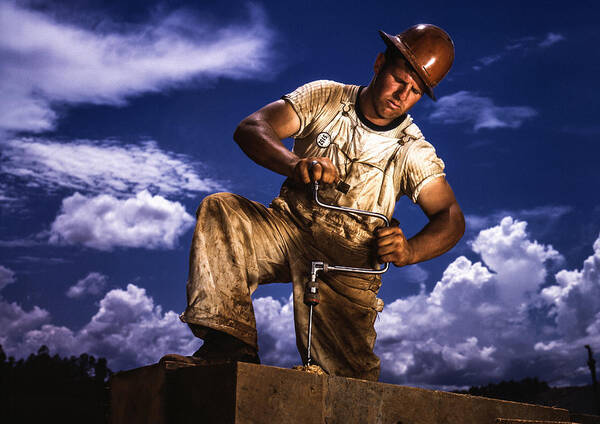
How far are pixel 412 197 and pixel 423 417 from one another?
1973 millimetres

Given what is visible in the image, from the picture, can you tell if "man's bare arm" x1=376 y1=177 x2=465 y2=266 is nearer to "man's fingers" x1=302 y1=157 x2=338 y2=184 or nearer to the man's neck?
the man's neck

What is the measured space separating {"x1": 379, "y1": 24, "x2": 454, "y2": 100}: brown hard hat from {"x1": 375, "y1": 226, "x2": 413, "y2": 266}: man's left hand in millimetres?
1232

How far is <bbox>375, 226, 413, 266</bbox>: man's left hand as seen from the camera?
457 centimetres

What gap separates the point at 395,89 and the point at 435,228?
3.90 ft

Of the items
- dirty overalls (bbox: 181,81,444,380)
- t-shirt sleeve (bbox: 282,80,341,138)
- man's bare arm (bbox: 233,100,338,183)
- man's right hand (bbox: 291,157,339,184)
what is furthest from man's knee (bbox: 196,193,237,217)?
t-shirt sleeve (bbox: 282,80,341,138)

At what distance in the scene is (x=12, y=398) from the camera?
1001 cm

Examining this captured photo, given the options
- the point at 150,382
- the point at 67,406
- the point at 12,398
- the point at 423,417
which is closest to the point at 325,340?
the point at 423,417

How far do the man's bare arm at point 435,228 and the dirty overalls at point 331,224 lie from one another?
0.11 metres

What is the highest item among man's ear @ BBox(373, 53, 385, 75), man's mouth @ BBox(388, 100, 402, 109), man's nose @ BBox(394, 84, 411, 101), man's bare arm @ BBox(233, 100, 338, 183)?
man's ear @ BBox(373, 53, 385, 75)

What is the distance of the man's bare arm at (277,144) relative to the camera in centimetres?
420

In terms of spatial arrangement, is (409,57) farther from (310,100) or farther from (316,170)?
(316,170)

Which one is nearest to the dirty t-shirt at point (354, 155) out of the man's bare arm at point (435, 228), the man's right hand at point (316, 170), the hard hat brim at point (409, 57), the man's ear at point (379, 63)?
the man's bare arm at point (435, 228)

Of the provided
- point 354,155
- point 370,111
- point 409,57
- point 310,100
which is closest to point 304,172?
point 354,155

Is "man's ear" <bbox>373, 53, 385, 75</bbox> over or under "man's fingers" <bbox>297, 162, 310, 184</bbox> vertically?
over
